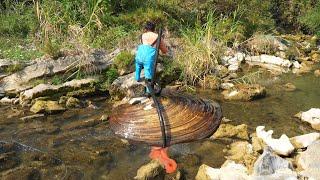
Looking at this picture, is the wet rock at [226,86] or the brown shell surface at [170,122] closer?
the brown shell surface at [170,122]

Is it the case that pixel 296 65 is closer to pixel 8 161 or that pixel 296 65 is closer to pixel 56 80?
pixel 56 80

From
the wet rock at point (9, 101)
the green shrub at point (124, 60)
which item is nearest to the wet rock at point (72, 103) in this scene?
the wet rock at point (9, 101)

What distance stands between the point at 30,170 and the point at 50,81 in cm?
362

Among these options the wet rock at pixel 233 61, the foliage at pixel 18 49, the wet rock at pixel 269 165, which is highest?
the foliage at pixel 18 49

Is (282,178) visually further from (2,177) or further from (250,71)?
(250,71)

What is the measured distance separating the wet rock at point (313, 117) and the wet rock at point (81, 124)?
393 cm

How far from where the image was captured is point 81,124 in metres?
8.05

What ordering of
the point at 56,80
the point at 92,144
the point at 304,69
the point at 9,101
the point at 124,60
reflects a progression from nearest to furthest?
the point at 92,144 < the point at 9,101 < the point at 56,80 < the point at 124,60 < the point at 304,69

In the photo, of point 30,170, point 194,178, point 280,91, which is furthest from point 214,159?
point 280,91

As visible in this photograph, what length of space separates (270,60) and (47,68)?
6794mm

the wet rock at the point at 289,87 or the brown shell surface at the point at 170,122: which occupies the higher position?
the brown shell surface at the point at 170,122

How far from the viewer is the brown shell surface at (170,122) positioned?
21.3 ft

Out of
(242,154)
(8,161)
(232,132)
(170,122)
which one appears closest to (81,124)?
(8,161)

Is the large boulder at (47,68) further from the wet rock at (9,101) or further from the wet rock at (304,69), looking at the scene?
the wet rock at (304,69)
